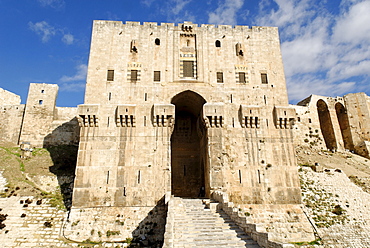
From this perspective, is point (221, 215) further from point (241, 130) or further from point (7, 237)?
point (7, 237)

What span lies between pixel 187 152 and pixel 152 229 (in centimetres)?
945

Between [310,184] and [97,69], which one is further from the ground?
[97,69]

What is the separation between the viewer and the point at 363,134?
38781 millimetres

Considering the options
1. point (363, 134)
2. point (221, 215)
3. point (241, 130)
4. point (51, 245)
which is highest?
point (363, 134)

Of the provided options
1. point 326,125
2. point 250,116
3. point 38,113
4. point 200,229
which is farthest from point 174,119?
point 326,125

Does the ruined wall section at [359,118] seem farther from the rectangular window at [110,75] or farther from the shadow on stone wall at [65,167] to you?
the shadow on stone wall at [65,167]

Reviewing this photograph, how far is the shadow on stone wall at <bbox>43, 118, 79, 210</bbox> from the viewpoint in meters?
20.7

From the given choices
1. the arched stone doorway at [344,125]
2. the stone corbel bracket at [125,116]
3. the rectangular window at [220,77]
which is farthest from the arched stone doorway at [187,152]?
the arched stone doorway at [344,125]

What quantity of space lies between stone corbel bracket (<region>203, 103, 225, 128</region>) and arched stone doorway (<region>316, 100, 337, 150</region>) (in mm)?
27216

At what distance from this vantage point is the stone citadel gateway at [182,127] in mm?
17875

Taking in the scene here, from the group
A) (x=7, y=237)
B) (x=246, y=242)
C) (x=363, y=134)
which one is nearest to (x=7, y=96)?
(x=7, y=237)

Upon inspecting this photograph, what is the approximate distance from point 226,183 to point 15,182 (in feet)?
51.7

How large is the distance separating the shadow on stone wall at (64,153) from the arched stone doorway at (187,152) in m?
8.91

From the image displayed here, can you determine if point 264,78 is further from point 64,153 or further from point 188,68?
point 64,153
